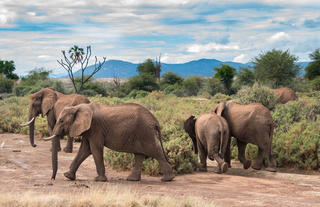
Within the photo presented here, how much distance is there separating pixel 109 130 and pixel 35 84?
4424cm

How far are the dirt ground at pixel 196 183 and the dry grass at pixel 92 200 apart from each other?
680 mm

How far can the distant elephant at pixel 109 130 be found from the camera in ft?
30.6

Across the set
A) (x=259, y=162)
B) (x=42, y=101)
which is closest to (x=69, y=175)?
(x=259, y=162)

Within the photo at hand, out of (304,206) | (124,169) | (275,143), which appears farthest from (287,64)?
(304,206)

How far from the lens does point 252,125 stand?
38.8 ft

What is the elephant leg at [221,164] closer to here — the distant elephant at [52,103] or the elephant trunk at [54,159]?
the elephant trunk at [54,159]

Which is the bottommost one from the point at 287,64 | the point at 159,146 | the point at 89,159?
the point at 89,159

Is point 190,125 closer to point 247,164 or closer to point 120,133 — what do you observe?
point 247,164

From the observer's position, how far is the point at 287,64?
41312 mm

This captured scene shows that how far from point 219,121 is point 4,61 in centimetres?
8848

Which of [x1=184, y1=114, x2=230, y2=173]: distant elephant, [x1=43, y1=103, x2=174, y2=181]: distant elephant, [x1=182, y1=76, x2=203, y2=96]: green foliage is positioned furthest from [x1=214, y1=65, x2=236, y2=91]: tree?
[x1=43, y1=103, x2=174, y2=181]: distant elephant

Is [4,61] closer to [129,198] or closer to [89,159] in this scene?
[89,159]

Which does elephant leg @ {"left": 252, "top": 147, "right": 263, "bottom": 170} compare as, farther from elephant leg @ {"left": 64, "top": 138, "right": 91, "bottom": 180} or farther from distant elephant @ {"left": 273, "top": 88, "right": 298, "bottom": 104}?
distant elephant @ {"left": 273, "top": 88, "right": 298, "bottom": 104}

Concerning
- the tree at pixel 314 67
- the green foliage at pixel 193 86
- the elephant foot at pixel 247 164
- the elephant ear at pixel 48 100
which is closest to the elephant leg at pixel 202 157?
the elephant foot at pixel 247 164
